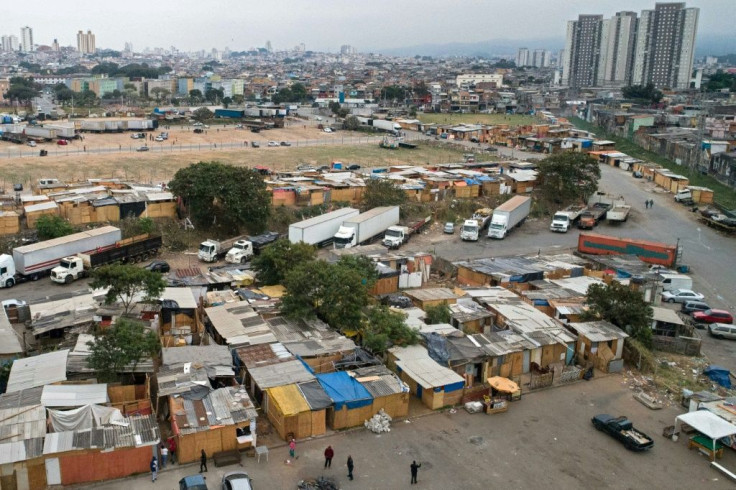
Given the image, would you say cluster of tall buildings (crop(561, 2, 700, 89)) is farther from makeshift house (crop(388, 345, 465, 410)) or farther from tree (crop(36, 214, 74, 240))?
makeshift house (crop(388, 345, 465, 410))

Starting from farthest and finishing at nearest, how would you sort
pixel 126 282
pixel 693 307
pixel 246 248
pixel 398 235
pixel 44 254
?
pixel 398 235 < pixel 246 248 < pixel 44 254 < pixel 693 307 < pixel 126 282

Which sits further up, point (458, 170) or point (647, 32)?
point (647, 32)

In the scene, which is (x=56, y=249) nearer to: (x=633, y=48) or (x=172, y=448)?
(x=172, y=448)

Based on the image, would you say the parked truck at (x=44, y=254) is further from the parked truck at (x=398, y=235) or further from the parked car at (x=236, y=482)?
the parked car at (x=236, y=482)

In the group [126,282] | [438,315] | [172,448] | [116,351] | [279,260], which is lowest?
[172,448]

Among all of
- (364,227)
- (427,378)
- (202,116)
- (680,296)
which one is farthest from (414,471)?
(202,116)

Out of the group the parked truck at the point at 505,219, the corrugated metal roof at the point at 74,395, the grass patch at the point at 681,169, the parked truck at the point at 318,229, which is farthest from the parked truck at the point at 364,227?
the grass patch at the point at 681,169

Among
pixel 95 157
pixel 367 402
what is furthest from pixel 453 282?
pixel 95 157

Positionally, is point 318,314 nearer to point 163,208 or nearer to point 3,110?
point 163,208
